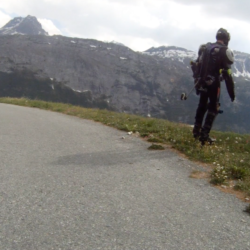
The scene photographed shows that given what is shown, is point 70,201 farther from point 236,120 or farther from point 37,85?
point 236,120

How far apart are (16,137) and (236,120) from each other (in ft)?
553

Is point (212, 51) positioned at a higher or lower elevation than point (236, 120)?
higher

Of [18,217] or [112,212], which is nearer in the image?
[18,217]

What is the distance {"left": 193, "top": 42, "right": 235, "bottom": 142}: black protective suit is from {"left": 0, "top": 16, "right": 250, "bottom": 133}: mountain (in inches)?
5428

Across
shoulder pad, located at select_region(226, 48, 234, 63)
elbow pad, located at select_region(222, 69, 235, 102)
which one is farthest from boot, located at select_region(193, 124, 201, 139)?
shoulder pad, located at select_region(226, 48, 234, 63)

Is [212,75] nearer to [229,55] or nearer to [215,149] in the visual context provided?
[229,55]

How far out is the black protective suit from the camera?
26.9ft

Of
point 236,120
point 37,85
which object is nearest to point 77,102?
point 37,85

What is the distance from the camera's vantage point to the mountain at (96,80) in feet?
500

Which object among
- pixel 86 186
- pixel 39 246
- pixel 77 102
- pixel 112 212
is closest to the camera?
pixel 39 246

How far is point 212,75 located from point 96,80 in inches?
6273

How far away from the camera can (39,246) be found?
3311 millimetres

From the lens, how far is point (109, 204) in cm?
441

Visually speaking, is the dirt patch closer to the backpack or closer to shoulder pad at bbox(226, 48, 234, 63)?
the backpack
